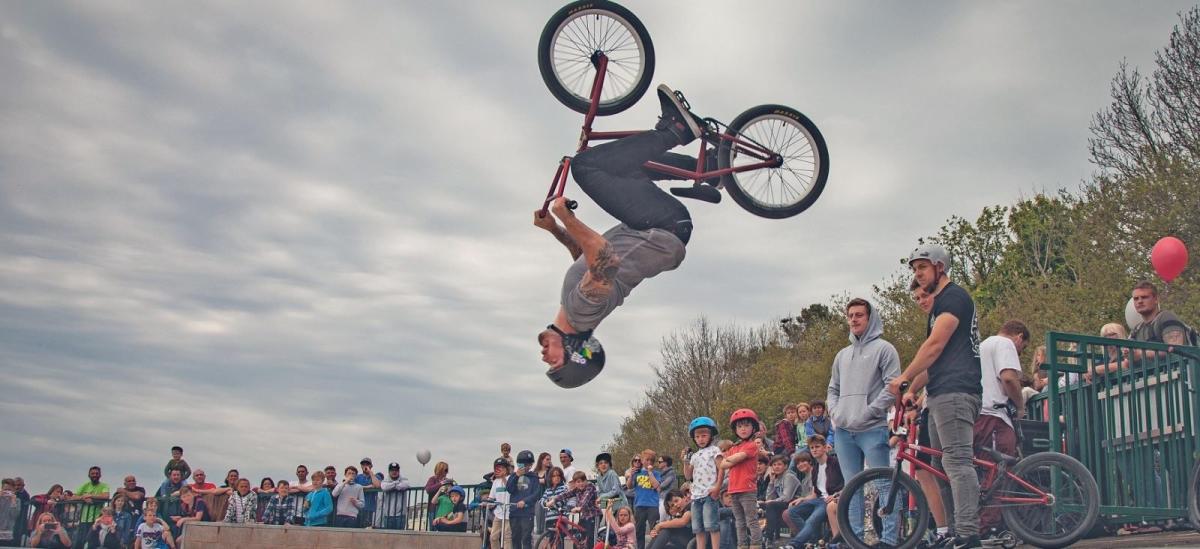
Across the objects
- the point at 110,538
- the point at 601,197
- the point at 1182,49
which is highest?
the point at 1182,49

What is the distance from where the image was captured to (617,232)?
6723mm

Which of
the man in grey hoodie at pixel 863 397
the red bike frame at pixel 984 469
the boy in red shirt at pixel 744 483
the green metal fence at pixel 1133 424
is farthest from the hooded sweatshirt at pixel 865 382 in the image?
the boy in red shirt at pixel 744 483

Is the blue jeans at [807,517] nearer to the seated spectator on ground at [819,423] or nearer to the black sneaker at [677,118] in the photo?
the seated spectator on ground at [819,423]

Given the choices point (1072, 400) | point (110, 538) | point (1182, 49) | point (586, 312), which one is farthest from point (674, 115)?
point (1182, 49)

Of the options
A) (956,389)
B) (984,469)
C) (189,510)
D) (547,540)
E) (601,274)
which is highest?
(601,274)

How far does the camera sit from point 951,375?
301 inches

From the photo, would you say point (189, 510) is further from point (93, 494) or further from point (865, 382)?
point (865, 382)

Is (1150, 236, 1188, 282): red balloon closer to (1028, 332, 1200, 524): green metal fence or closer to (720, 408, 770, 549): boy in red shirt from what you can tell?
(1028, 332, 1200, 524): green metal fence

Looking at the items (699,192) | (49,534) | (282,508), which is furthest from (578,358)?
Result: (49,534)

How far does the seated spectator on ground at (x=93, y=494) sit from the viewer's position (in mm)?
19000

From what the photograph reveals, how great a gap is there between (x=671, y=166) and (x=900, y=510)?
10.3ft

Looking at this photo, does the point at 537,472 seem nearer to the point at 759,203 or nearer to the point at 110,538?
the point at 110,538

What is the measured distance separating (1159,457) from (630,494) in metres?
7.96

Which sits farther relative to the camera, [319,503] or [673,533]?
[319,503]
